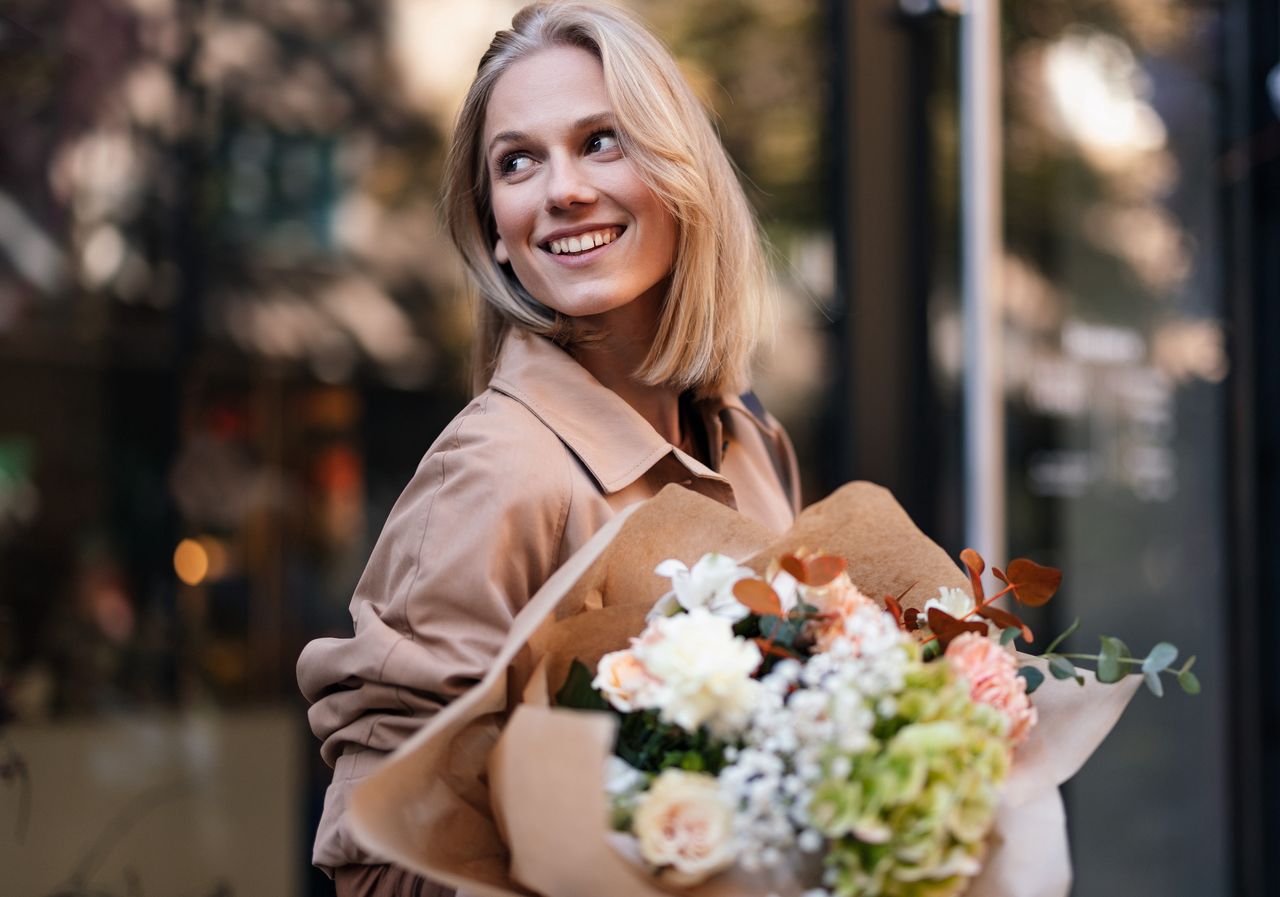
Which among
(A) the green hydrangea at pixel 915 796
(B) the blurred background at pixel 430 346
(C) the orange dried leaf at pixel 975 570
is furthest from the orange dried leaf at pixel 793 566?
(B) the blurred background at pixel 430 346

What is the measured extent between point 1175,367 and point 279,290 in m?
2.43

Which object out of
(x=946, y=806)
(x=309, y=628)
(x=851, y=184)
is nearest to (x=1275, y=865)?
(x=851, y=184)

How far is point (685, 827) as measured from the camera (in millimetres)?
1078

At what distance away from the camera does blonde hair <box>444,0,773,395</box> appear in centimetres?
153

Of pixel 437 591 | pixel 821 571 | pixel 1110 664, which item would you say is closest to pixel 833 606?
pixel 821 571

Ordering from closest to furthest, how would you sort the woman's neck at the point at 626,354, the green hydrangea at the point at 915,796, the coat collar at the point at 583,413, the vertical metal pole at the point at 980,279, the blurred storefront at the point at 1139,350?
the green hydrangea at the point at 915,796 < the coat collar at the point at 583,413 < the woman's neck at the point at 626,354 < the vertical metal pole at the point at 980,279 < the blurred storefront at the point at 1139,350

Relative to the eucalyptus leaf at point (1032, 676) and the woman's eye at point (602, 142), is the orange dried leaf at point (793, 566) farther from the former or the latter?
the woman's eye at point (602, 142)

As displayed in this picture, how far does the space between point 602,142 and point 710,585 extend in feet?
1.86

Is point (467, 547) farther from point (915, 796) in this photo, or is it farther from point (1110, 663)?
point (1110, 663)

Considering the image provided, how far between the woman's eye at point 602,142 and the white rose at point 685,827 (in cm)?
73

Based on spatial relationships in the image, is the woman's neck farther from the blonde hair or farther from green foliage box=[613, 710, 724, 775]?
green foliage box=[613, 710, 724, 775]

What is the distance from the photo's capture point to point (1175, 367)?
390cm

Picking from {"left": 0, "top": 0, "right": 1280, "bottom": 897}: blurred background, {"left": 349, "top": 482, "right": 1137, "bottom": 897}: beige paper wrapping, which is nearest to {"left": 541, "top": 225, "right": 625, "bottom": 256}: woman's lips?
{"left": 349, "top": 482, "right": 1137, "bottom": 897}: beige paper wrapping

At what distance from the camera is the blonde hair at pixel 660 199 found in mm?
1525
